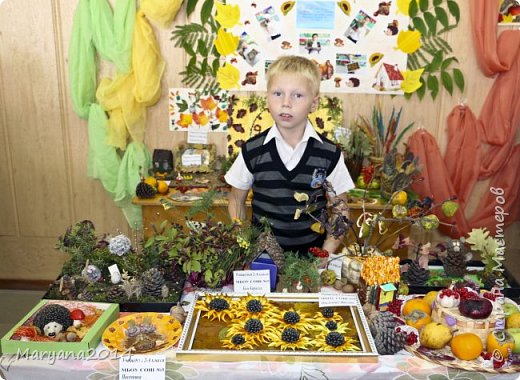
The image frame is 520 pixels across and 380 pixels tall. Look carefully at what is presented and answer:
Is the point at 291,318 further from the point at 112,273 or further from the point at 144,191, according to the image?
the point at 144,191

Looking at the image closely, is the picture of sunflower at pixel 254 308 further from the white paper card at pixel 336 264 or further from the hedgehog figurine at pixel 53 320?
the hedgehog figurine at pixel 53 320

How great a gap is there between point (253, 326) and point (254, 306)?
0.30 feet

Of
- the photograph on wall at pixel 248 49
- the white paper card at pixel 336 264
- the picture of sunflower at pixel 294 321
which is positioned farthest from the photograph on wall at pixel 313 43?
the picture of sunflower at pixel 294 321

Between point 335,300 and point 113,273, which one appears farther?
point 113,273

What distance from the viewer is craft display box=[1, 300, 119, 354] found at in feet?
4.80

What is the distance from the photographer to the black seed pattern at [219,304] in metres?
1.62

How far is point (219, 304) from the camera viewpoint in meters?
1.62

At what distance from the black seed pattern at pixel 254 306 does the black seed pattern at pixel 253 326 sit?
0.06m

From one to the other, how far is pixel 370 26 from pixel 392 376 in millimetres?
2295

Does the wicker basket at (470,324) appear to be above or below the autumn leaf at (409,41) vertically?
below

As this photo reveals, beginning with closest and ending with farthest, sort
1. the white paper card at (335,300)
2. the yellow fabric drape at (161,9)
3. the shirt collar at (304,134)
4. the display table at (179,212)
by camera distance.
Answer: the white paper card at (335,300) < the shirt collar at (304,134) < the display table at (179,212) < the yellow fabric drape at (161,9)

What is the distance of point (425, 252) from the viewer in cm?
188

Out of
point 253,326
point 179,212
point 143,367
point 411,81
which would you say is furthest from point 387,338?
point 411,81

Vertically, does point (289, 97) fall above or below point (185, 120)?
above
